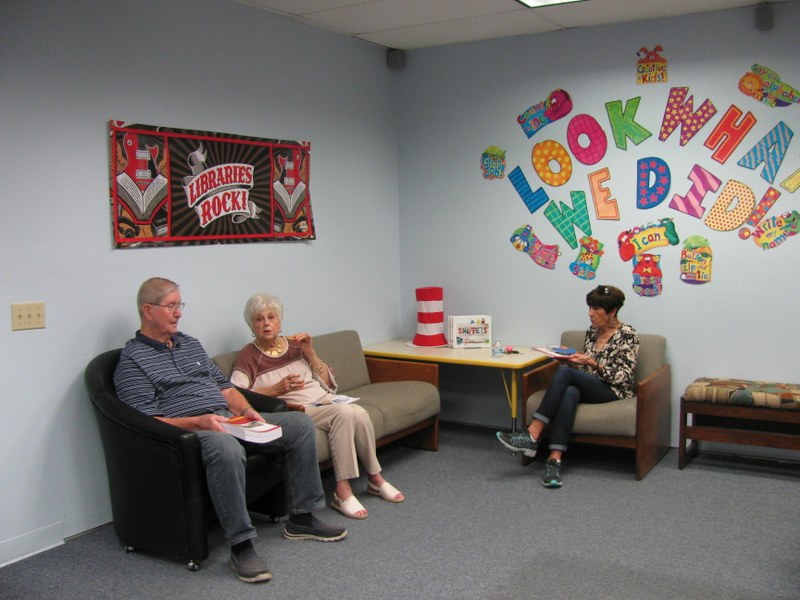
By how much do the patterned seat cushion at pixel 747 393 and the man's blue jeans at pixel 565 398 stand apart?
18.7 inches

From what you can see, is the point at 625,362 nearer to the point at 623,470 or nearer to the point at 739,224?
the point at 623,470

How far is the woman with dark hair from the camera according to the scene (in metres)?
4.44

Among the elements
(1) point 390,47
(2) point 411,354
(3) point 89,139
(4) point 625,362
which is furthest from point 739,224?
(3) point 89,139

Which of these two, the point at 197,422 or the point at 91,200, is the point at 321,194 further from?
the point at 197,422

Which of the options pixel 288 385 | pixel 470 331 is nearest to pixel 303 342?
pixel 288 385

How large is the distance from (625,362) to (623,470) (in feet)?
2.00

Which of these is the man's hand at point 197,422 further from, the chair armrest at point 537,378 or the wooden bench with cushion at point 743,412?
the wooden bench with cushion at point 743,412

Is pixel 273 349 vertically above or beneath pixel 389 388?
above

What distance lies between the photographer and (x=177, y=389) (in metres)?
3.60

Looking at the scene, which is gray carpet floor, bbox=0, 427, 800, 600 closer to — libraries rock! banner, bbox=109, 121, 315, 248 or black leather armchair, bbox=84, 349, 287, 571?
black leather armchair, bbox=84, 349, 287, 571

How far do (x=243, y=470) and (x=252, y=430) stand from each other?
0.17m

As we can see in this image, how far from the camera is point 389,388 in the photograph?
4.82 meters

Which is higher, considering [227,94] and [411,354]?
[227,94]

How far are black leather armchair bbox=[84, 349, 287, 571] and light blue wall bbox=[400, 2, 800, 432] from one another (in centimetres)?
244
